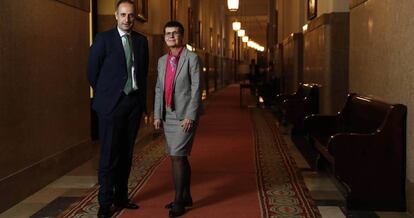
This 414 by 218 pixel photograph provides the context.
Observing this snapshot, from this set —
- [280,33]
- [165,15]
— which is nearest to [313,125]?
[165,15]

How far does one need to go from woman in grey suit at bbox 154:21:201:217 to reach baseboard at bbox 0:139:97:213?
4.24 ft

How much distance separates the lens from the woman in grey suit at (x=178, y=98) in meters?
3.96

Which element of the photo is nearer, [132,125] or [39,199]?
[132,125]

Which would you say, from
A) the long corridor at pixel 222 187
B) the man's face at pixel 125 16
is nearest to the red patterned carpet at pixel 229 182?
the long corridor at pixel 222 187

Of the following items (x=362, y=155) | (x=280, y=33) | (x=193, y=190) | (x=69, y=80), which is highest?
(x=280, y=33)

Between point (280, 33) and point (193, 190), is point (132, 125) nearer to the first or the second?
point (193, 190)

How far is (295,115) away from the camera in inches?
320

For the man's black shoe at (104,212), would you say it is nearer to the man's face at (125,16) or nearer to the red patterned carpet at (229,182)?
the red patterned carpet at (229,182)

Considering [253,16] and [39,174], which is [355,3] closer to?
[39,174]

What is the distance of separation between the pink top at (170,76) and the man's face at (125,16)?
380 millimetres

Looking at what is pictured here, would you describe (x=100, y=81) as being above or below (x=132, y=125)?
above

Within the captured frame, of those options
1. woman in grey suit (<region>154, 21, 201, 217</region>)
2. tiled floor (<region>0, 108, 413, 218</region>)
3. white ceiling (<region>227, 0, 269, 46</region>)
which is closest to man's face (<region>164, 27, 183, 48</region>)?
woman in grey suit (<region>154, 21, 201, 217</region>)

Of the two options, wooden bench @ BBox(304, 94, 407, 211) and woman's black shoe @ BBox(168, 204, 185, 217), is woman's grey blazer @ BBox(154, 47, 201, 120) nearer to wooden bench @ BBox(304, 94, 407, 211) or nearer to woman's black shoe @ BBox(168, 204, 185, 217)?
woman's black shoe @ BBox(168, 204, 185, 217)

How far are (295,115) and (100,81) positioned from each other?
460cm
